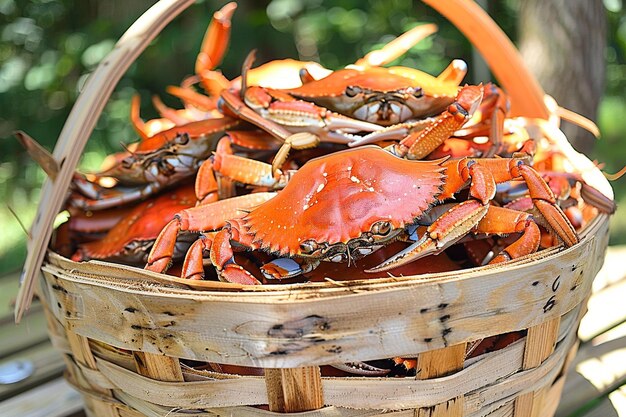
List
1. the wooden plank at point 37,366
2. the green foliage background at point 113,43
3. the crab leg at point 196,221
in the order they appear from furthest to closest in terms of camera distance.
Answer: the green foliage background at point 113,43 < the wooden plank at point 37,366 < the crab leg at point 196,221

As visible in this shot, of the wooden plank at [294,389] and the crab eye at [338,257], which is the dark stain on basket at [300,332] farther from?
the crab eye at [338,257]

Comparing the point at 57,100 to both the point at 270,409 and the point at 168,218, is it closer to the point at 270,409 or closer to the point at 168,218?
the point at 168,218

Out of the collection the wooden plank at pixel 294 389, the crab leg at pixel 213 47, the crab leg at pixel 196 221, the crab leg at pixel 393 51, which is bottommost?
the wooden plank at pixel 294 389

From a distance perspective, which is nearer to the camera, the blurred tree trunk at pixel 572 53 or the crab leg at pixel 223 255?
the crab leg at pixel 223 255

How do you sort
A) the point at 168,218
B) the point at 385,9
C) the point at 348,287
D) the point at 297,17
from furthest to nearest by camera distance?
the point at 385,9, the point at 297,17, the point at 168,218, the point at 348,287

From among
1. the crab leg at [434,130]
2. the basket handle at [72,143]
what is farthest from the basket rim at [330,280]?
the crab leg at [434,130]

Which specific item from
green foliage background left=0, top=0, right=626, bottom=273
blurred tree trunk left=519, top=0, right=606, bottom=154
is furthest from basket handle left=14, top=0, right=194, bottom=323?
green foliage background left=0, top=0, right=626, bottom=273

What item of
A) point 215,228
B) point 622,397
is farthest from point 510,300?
point 622,397
